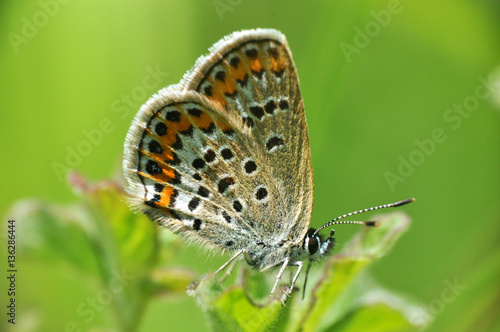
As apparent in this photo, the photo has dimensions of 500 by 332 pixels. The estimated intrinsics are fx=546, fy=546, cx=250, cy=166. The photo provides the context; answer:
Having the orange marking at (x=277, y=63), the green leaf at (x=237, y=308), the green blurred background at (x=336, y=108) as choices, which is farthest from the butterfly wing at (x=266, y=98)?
the green leaf at (x=237, y=308)

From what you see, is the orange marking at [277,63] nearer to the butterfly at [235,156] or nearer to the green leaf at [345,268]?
the butterfly at [235,156]

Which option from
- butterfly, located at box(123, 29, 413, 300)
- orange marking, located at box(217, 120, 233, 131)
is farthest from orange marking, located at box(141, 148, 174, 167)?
orange marking, located at box(217, 120, 233, 131)

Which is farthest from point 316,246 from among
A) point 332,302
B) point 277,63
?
point 277,63

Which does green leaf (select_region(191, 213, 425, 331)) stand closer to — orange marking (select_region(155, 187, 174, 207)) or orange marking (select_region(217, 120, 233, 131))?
orange marking (select_region(155, 187, 174, 207))

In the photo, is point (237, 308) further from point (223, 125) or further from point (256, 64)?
point (256, 64)

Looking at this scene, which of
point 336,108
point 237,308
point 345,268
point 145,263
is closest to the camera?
point 237,308
